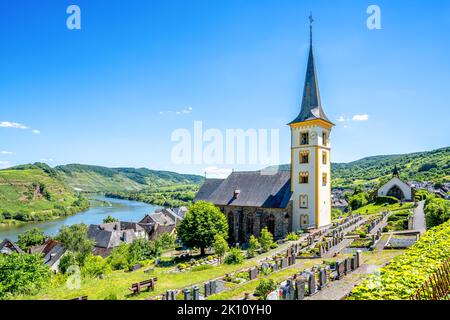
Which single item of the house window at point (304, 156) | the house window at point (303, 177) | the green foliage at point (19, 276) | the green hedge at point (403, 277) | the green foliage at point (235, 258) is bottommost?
the green foliage at point (19, 276)

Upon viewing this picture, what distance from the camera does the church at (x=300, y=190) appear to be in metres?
32.4

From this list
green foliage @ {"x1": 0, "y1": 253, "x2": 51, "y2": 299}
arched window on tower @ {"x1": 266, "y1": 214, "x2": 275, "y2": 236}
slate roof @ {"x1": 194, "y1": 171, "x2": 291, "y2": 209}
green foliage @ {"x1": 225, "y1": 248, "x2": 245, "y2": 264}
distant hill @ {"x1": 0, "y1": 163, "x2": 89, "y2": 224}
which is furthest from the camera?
distant hill @ {"x1": 0, "y1": 163, "x2": 89, "y2": 224}

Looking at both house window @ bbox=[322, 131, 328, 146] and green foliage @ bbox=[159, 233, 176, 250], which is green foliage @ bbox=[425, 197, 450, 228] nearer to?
house window @ bbox=[322, 131, 328, 146]

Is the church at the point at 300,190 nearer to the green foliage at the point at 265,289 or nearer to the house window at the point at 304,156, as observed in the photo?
the house window at the point at 304,156

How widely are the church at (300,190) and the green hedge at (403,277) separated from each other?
73.1 ft

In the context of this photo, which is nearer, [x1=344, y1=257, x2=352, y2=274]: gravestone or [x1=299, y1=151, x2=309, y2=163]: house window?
[x1=344, y1=257, x2=352, y2=274]: gravestone

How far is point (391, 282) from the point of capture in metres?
7.02

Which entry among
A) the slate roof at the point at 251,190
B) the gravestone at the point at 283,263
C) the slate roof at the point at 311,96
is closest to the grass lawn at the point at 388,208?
the slate roof at the point at 251,190

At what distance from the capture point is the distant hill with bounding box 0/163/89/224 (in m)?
90.1

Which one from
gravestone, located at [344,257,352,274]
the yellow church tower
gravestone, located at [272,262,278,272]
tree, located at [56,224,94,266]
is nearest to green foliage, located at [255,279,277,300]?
gravestone, located at [344,257,352,274]

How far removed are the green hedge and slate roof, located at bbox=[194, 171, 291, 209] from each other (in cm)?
2308
